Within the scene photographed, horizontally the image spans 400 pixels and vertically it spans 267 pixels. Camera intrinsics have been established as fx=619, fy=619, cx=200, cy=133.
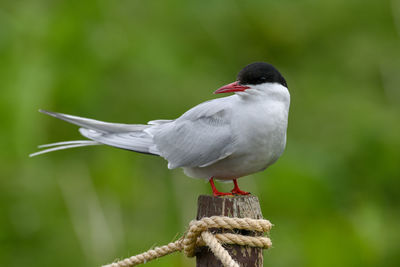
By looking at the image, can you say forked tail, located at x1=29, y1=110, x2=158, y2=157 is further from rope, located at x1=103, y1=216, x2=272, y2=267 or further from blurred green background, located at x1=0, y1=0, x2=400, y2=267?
blurred green background, located at x1=0, y1=0, x2=400, y2=267

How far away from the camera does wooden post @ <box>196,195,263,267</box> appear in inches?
64.4

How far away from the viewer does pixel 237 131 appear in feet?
6.04

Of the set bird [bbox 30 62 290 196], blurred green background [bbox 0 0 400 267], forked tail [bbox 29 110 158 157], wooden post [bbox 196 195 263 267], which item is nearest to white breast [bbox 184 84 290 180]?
bird [bbox 30 62 290 196]

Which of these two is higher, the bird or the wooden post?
the bird

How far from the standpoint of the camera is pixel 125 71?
427 cm

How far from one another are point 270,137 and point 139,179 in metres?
2.05

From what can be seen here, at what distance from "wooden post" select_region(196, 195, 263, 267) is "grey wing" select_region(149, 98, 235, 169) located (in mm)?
201

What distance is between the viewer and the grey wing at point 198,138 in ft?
6.09

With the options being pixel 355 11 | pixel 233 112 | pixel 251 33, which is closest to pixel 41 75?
pixel 251 33

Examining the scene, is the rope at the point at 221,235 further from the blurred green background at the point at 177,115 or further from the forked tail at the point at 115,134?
the blurred green background at the point at 177,115

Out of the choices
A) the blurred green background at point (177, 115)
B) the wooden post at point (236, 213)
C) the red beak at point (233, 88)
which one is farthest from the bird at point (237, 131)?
the blurred green background at point (177, 115)

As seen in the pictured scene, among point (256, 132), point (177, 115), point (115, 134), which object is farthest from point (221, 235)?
point (177, 115)

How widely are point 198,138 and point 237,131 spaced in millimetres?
163

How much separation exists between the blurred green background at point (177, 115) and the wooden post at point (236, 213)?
131 cm
